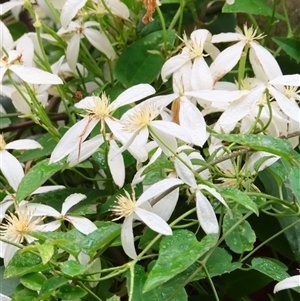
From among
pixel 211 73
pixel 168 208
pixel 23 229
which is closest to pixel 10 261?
pixel 23 229

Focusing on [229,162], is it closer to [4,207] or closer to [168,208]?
[168,208]

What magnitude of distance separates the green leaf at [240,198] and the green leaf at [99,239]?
0.08 metres

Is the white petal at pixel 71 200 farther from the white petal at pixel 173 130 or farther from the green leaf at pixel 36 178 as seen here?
the white petal at pixel 173 130

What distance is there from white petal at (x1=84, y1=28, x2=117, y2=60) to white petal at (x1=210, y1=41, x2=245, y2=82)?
16 cm

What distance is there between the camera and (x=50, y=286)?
43cm

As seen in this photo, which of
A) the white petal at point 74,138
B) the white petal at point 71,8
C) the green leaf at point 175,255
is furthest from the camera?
the white petal at point 71,8

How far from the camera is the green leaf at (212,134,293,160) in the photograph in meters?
0.43

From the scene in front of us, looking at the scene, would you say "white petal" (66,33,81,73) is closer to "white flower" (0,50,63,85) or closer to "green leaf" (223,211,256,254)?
"white flower" (0,50,63,85)

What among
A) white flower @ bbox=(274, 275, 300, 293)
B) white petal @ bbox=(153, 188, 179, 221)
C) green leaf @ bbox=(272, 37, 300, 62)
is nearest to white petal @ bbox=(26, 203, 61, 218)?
white petal @ bbox=(153, 188, 179, 221)

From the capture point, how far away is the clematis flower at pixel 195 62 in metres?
0.55

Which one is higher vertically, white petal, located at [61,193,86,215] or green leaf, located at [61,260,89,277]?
green leaf, located at [61,260,89,277]

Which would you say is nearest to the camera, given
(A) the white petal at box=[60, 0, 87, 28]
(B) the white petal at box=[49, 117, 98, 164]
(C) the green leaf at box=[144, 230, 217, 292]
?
(C) the green leaf at box=[144, 230, 217, 292]

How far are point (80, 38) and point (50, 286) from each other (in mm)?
333

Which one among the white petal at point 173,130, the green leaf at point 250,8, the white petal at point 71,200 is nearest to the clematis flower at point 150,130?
the white petal at point 173,130
